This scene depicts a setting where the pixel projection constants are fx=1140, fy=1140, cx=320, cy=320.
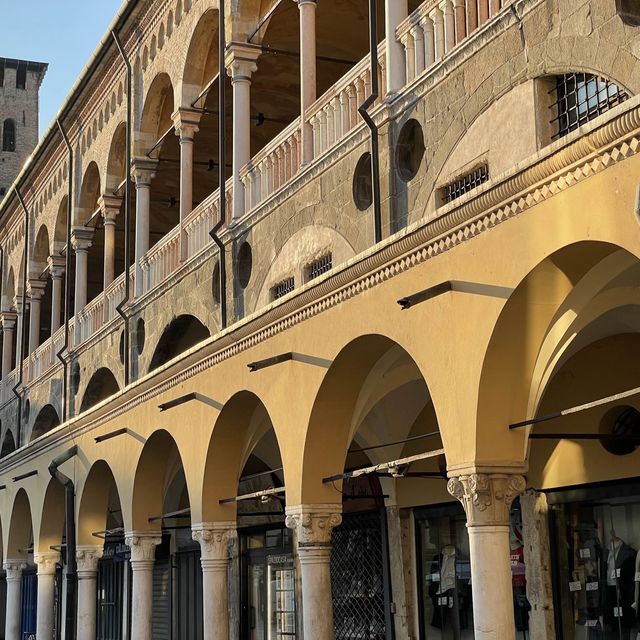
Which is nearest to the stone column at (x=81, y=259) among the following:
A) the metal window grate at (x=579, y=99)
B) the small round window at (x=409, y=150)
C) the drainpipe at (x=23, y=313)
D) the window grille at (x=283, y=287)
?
the drainpipe at (x=23, y=313)

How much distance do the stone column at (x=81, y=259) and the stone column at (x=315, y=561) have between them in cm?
1249

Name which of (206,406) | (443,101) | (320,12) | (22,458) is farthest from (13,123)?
(443,101)

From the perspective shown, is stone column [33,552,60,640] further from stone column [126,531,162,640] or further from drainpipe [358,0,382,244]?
drainpipe [358,0,382,244]

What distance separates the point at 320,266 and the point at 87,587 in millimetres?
9244

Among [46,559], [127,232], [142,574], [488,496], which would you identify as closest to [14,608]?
[46,559]

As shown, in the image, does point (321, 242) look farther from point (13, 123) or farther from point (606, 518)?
point (13, 123)

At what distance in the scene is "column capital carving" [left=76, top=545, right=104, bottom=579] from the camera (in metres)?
18.5

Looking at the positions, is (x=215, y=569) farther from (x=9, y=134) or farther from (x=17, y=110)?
(x=17, y=110)

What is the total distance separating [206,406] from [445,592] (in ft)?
12.6

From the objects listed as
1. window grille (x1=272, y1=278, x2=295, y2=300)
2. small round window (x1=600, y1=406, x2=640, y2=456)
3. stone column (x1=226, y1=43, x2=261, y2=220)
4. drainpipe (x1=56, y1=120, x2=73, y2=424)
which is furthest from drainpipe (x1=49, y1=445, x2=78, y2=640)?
small round window (x1=600, y1=406, x2=640, y2=456)

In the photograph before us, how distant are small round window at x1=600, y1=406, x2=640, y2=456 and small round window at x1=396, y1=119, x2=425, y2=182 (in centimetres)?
354

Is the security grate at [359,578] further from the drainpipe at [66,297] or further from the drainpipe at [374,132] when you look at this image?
the drainpipe at [66,297]

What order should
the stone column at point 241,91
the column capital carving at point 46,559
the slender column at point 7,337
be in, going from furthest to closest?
the slender column at point 7,337
the column capital carving at point 46,559
the stone column at point 241,91

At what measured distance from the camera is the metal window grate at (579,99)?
823 cm
